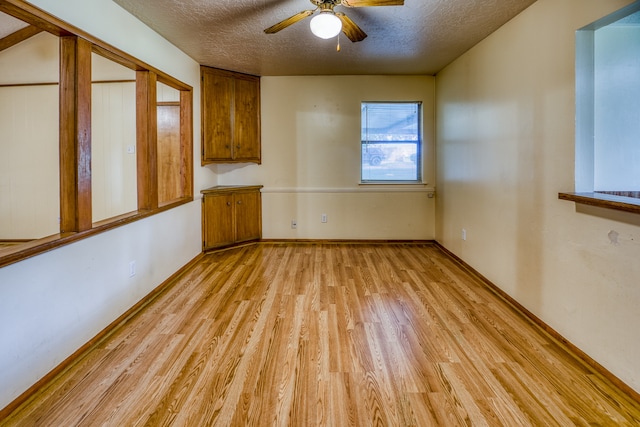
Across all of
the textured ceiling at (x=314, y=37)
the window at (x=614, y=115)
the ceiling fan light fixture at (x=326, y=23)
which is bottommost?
the window at (x=614, y=115)

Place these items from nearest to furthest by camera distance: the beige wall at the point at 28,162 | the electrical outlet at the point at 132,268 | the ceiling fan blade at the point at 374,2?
the ceiling fan blade at the point at 374,2
the electrical outlet at the point at 132,268
the beige wall at the point at 28,162

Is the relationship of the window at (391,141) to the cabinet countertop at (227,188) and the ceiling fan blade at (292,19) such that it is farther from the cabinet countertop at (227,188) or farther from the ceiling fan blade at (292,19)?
the ceiling fan blade at (292,19)

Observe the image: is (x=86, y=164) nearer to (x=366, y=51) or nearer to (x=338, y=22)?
(x=338, y=22)

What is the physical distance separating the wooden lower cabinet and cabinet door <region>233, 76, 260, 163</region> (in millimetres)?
483

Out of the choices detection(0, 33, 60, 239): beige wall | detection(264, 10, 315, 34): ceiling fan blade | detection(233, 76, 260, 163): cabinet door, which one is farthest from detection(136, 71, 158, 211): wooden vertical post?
detection(0, 33, 60, 239): beige wall

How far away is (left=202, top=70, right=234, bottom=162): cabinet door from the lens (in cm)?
455

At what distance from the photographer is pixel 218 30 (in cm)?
329

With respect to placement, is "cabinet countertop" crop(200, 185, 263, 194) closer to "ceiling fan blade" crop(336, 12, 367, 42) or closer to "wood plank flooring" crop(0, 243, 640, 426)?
"wood plank flooring" crop(0, 243, 640, 426)

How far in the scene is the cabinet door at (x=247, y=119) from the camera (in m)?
4.91

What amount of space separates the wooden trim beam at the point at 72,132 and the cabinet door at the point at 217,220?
89.0 inches

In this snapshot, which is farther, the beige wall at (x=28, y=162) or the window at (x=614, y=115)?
the beige wall at (x=28, y=162)

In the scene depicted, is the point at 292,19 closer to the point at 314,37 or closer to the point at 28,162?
the point at 314,37

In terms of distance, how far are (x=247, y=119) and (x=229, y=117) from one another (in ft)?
0.99

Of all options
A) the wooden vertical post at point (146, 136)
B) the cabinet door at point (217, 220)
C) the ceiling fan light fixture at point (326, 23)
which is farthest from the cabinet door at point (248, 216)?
the ceiling fan light fixture at point (326, 23)
